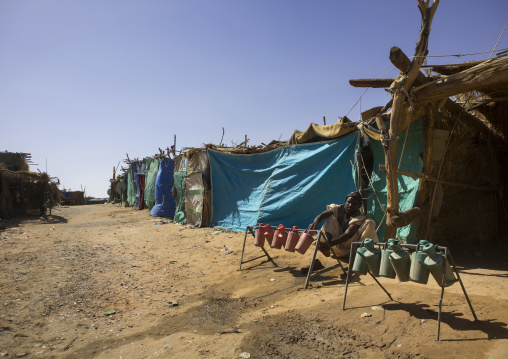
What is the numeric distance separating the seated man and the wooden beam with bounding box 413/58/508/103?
1.64 metres

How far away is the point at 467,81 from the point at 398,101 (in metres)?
0.82

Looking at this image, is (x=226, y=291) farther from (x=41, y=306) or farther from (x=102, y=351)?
(x=41, y=306)

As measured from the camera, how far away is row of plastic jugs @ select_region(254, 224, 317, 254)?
4.30 meters

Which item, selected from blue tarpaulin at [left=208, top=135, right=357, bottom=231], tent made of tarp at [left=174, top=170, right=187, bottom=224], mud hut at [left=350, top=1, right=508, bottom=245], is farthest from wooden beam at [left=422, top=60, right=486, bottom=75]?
tent made of tarp at [left=174, top=170, right=187, bottom=224]

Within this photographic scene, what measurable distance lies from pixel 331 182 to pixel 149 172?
43.2ft

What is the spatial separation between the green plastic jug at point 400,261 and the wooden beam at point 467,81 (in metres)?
2.34

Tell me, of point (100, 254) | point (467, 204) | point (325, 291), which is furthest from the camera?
point (100, 254)

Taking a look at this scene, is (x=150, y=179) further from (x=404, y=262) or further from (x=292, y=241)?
(x=404, y=262)

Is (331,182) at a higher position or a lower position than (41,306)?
higher

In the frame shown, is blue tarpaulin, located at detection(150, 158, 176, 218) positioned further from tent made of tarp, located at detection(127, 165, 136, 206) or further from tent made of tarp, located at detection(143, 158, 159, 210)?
tent made of tarp, located at detection(127, 165, 136, 206)

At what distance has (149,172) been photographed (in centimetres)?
1766

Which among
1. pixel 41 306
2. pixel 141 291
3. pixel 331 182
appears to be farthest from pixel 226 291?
pixel 331 182

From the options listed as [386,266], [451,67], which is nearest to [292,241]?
[386,266]

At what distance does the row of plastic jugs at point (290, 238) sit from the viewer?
14.1 feet
